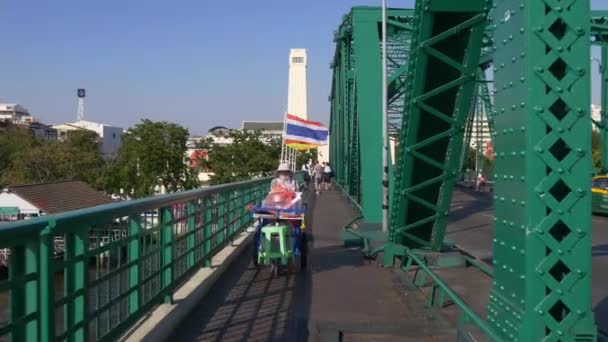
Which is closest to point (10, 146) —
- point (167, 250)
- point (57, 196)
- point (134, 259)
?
point (57, 196)

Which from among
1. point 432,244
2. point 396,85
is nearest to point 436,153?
point 432,244

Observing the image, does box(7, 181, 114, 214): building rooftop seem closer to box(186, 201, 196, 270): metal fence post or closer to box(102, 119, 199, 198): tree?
box(186, 201, 196, 270): metal fence post

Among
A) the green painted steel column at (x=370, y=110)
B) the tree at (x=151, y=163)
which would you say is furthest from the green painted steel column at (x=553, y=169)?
the tree at (x=151, y=163)

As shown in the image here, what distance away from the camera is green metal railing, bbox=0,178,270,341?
3486 mm

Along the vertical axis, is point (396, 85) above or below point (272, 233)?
above

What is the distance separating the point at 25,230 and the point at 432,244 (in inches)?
264

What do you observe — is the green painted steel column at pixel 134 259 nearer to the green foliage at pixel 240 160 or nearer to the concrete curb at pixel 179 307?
the concrete curb at pixel 179 307

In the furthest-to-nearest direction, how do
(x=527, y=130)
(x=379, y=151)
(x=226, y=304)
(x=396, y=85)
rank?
(x=396, y=85)
(x=379, y=151)
(x=226, y=304)
(x=527, y=130)

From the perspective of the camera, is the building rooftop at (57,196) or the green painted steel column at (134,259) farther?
the building rooftop at (57,196)

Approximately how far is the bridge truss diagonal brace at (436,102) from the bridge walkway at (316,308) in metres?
1.18

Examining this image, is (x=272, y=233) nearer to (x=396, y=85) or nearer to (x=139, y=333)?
(x=139, y=333)

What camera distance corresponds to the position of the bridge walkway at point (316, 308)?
5879 millimetres

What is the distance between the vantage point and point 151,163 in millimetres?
50031

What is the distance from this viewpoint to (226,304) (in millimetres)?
7586
